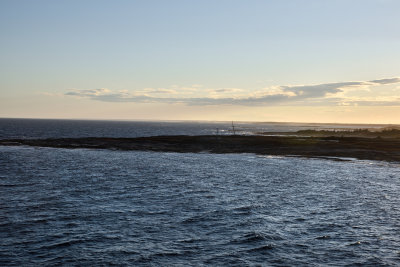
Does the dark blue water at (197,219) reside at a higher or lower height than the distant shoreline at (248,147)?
lower

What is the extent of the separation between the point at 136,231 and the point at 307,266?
10227mm

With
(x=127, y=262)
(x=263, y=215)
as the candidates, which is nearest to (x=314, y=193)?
(x=263, y=215)

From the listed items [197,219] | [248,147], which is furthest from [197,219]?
[248,147]

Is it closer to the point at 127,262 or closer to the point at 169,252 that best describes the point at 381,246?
the point at 169,252

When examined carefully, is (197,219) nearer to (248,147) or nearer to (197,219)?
(197,219)

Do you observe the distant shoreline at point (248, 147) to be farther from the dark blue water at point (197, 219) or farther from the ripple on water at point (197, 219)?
the dark blue water at point (197, 219)

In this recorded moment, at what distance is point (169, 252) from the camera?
18.2 metres

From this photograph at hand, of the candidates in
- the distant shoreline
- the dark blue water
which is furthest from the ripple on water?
the distant shoreline

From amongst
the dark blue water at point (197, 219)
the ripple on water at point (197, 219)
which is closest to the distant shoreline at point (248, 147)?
the ripple on water at point (197, 219)

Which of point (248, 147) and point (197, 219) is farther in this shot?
point (248, 147)

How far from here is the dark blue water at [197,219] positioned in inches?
704

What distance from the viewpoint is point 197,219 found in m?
24.2

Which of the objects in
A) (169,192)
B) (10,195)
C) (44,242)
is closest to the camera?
(44,242)

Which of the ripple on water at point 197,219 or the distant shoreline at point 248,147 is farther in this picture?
the distant shoreline at point 248,147
